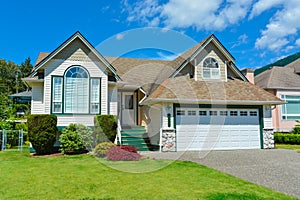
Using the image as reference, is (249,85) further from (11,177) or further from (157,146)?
(11,177)

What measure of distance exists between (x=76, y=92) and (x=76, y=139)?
268cm

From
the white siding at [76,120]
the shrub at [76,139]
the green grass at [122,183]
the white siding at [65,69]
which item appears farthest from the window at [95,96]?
the green grass at [122,183]

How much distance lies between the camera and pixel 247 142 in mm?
14305

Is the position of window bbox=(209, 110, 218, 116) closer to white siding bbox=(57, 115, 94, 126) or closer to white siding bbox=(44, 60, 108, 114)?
white siding bbox=(44, 60, 108, 114)

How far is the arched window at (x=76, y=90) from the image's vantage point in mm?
13094

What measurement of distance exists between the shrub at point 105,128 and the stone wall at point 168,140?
2508 mm

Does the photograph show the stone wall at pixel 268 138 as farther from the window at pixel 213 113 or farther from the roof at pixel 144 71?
Answer: the roof at pixel 144 71

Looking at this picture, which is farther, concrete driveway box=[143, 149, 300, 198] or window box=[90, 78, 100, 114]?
window box=[90, 78, 100, 114]

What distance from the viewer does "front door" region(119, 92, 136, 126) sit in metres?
16.0

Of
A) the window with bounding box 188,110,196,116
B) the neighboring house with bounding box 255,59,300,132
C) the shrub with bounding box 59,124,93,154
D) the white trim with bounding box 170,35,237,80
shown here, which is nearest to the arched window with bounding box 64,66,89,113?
the shrub with bounding box 59,124,93,154

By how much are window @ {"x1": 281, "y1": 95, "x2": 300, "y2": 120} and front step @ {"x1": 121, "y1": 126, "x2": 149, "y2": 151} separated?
1323 centimetres

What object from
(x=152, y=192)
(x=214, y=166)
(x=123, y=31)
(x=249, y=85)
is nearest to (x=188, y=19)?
(x=123, y=31)

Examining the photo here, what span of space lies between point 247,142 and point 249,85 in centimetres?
370

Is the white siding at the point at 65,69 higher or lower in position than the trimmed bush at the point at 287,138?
higher
